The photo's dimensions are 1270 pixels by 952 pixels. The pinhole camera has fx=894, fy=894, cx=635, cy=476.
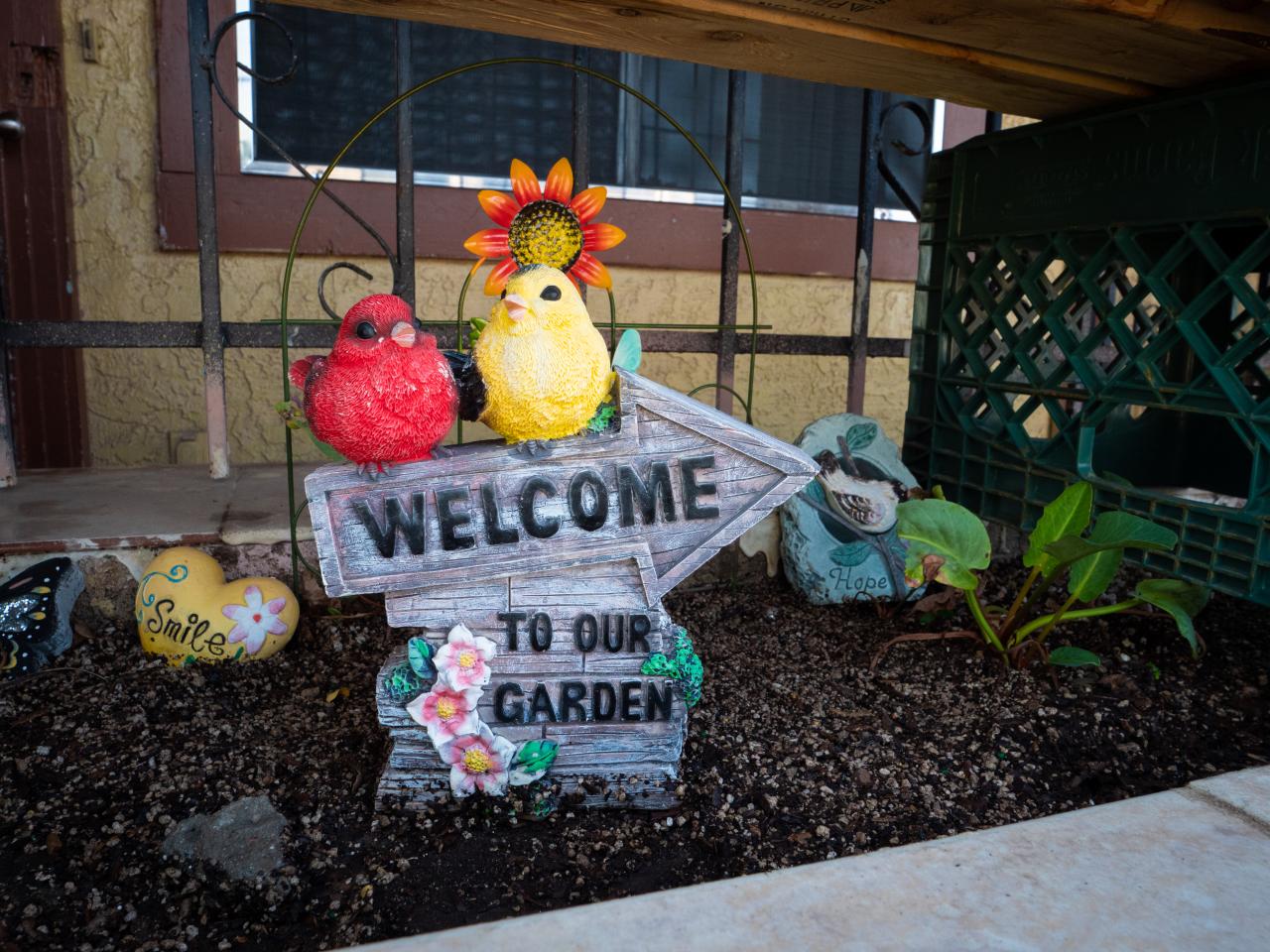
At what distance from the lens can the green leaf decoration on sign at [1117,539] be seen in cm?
197

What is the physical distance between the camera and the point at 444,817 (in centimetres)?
163

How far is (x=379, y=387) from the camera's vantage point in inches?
57.2

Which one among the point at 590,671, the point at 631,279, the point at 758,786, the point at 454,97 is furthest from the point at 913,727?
the point at 454,97

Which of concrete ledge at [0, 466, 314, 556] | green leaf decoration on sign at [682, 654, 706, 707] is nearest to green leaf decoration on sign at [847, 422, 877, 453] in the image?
green leaf decoration on sign at [682, 654, 706, 707]

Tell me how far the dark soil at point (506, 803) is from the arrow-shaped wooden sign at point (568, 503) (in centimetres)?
44

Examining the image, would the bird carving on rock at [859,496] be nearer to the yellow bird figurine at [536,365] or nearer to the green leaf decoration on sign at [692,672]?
the green leaf decoration on sign at [692,672]

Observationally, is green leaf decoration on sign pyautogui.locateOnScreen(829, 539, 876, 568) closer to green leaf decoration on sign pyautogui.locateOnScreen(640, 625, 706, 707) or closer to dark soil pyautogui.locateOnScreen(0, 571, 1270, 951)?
dark soil pyautogui.locateOnScreen(0, 571, 1270, 951)

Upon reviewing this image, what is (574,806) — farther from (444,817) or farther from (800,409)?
(800,409)

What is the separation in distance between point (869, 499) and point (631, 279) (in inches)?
68.6

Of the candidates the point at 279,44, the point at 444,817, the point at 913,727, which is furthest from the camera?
the point at 279,44

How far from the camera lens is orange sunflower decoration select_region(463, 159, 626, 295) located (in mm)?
1727

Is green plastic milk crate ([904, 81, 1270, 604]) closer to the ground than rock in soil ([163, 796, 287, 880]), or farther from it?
farther from it

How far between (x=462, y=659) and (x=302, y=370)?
23.3 inches

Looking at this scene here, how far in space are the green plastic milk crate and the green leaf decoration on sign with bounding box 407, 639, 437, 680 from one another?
1.78 meters
